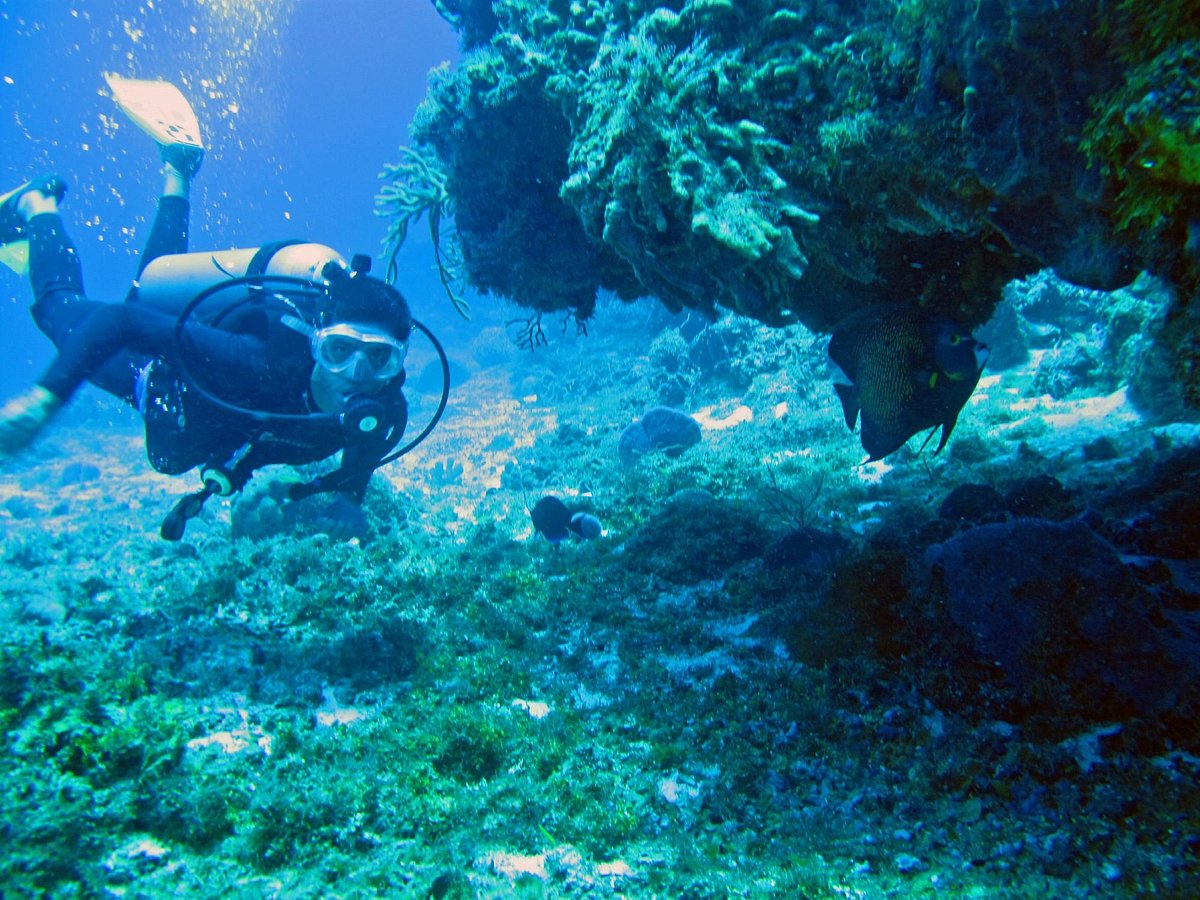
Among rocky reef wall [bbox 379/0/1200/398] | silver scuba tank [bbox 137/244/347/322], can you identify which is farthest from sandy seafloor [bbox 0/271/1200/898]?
silver scuba tank [bbox 137/244/347/322]

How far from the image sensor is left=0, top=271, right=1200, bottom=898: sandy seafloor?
222 centimetres

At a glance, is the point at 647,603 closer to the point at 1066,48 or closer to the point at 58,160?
the point at 1066,48

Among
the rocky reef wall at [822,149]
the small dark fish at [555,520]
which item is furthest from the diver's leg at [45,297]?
the small dark fish at [555,520]

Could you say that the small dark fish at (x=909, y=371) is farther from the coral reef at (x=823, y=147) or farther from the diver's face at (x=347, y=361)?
the diver's face at (x=347, y=361)

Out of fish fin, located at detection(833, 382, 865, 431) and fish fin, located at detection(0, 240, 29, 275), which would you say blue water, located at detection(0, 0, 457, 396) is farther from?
fish fin, located at detection(833, 382, 865, 431)

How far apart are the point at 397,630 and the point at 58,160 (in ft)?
299

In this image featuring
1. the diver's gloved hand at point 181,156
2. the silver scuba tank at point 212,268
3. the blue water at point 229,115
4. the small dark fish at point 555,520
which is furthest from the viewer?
the blue water at point 229,115

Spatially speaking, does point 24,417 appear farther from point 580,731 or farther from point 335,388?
point 580,731

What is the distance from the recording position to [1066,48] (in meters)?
2.46

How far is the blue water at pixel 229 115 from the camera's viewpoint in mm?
46750

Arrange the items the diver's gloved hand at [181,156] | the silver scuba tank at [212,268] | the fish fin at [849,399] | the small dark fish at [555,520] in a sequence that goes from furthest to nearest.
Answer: the diver's gloved hand at [181,156], the small dark fish at [555,520], the silver scuba tank at [212,268], the fish fin at [849,399]

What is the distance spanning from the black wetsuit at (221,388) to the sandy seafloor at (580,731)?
136 centimetres

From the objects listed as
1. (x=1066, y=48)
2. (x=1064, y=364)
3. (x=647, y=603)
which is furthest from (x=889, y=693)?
(x=1064, y=364)

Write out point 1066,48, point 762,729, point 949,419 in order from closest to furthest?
point 1066,48
point 762,729
point 949,419
